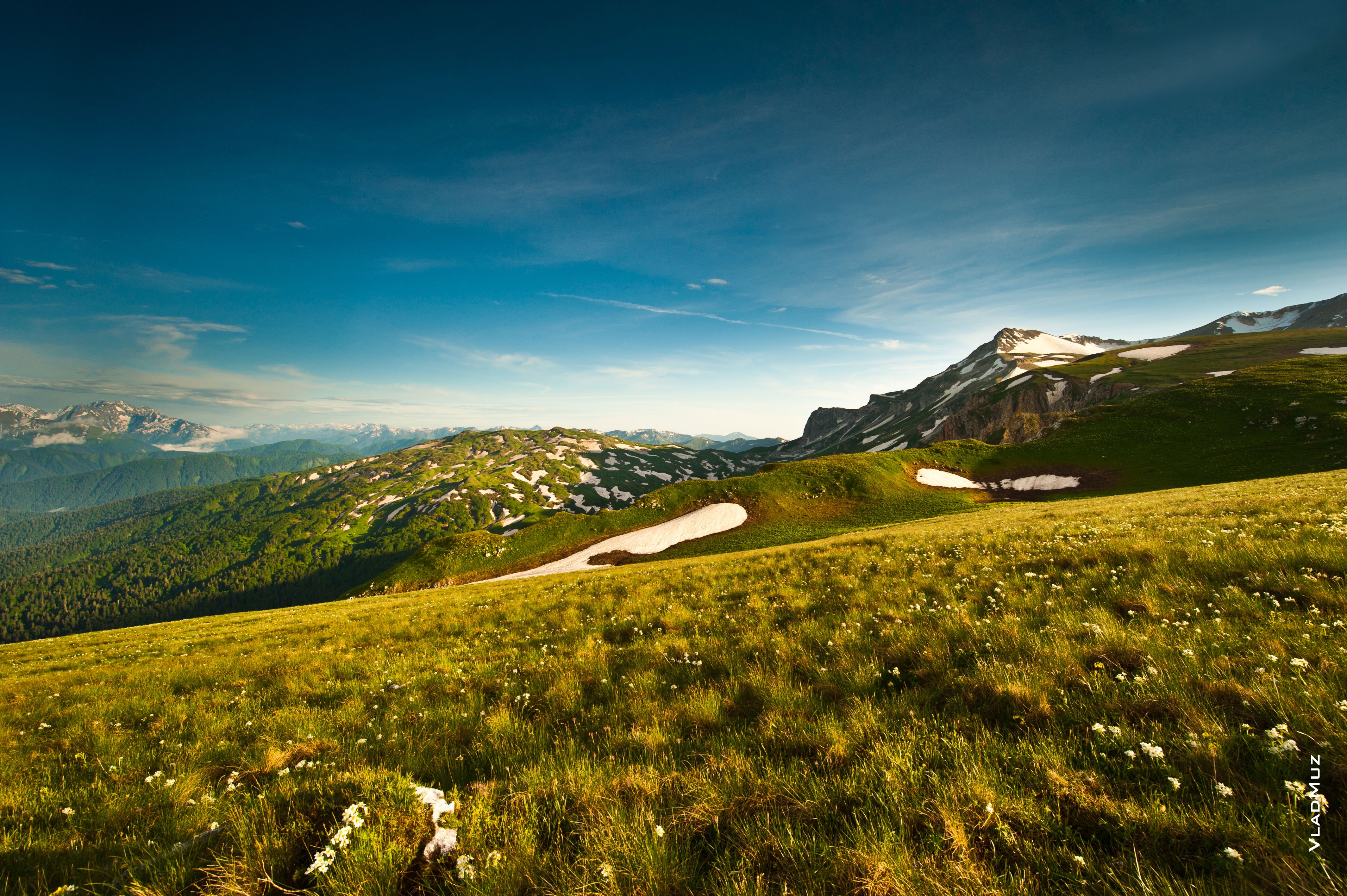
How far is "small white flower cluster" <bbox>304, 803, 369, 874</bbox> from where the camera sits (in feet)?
10.1

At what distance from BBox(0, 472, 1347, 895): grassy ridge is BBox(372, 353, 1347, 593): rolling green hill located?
3691 centimetres

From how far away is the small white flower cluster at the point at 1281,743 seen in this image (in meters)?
3.27

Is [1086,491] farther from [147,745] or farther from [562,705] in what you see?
[147,745]

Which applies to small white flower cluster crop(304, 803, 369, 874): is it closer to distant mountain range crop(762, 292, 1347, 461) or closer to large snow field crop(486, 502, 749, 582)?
large snow field crop(486, 502, 749, 582)

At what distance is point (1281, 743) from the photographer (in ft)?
11.0

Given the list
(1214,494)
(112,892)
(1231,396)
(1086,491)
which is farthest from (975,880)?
(1231,396)

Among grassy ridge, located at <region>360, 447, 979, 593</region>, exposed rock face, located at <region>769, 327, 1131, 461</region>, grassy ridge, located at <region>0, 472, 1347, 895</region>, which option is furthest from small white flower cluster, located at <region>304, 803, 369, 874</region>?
exposed rock face, located at <region>769, 327, 1131, 461</region>

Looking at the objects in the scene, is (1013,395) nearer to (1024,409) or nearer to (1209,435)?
(1024,409)

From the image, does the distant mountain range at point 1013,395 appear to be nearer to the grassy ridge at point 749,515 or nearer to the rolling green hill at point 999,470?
the rolling green hill at point 999,470

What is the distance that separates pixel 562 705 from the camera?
20.7 ft

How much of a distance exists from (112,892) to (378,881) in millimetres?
2355

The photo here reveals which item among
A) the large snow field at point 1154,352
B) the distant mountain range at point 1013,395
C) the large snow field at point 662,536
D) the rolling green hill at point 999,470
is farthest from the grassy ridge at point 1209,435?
the large snow field at point 1154,352

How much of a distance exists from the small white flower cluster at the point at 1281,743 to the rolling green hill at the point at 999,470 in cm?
4117

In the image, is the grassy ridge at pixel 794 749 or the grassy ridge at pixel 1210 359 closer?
the grassy ridge at pixel 794 749
